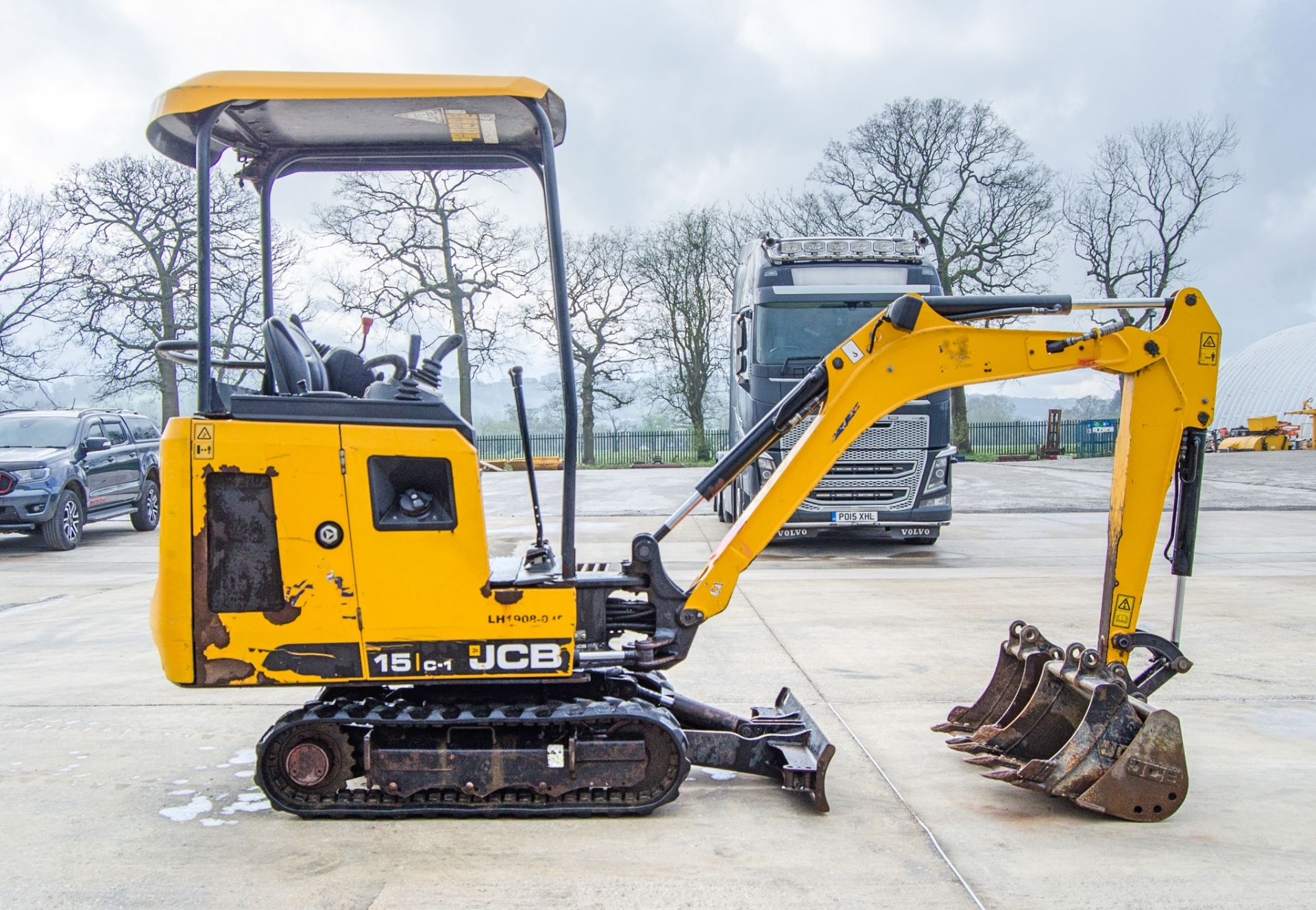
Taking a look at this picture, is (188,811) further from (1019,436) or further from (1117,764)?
(1019,436)

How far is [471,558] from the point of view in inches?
155

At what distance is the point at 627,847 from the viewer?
3.75 m

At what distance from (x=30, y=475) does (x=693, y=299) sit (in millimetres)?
31666

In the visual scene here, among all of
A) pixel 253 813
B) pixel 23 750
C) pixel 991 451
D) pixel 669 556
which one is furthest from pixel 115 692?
pixel 991 451

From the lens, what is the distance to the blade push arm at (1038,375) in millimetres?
4461

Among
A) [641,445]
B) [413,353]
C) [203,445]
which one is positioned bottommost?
[641,445]

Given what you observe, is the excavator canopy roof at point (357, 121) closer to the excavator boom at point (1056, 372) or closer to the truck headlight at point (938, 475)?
the excavator boom at point (1056, 372)

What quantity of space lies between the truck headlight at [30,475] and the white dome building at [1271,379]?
168ft

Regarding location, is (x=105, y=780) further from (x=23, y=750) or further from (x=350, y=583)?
(x=350, y=583)

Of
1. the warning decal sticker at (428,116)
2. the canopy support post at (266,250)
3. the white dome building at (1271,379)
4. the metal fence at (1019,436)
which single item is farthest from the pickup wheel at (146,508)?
the white dome building at (1271,379)

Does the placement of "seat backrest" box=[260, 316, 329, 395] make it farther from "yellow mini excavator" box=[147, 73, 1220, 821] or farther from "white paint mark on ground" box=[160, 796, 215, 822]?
"white paint mark on ground" box=[160, 796, 215, 822]

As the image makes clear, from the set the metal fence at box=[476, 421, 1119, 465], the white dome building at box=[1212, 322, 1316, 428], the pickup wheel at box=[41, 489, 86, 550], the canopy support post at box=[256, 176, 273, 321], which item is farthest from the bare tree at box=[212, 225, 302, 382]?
the white dome building at box=[1212, 322, 1316, 428]

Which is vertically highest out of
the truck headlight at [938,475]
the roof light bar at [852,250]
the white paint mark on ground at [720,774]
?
the roof light bar at [852,250]

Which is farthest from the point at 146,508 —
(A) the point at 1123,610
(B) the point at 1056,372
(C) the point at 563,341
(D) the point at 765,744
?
(A) the point at 1123,610
